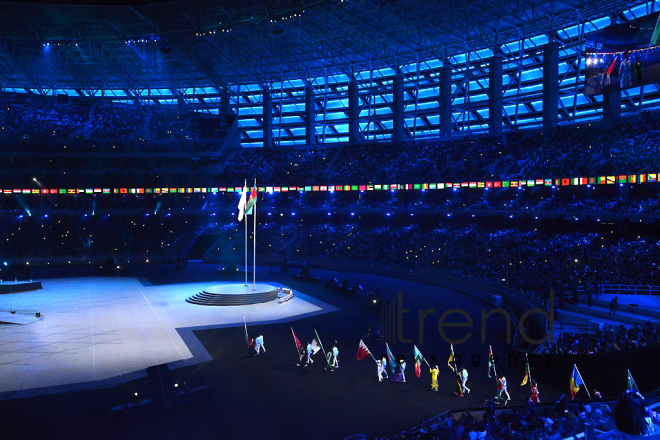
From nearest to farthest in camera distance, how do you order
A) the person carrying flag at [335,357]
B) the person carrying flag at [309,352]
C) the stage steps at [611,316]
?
1. the person carrying flag at [335,357]
2. the person carrying flag at [309,352]
3. the stage steps at [611,316]

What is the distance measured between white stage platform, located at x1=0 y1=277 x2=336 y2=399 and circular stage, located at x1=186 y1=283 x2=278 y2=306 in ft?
2.34

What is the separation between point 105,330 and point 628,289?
94.4ft

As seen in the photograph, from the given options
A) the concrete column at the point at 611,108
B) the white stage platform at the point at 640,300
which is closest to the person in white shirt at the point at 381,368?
the white stage platform at the point at 640,300

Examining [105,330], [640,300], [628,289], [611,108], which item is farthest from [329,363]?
[611,108]

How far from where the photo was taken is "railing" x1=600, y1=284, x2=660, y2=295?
29922 millimetres

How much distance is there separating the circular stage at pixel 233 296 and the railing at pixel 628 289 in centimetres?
2079

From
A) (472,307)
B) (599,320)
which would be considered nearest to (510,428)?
(599,320)

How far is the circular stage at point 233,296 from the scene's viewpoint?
116 ft

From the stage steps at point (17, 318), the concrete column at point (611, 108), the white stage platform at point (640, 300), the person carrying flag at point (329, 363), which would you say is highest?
the concrete column at point (611, 108)

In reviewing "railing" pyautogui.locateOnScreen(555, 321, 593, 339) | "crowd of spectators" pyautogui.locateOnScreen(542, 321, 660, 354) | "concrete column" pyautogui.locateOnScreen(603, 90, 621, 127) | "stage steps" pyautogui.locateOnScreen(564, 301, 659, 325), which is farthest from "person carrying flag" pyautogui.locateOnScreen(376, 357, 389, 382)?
"concrete column" pyautogui.locateOnScreen(603, 90, 621, 127)

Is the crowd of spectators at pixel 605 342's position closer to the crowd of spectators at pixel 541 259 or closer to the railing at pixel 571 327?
the railing at pixel 571 327

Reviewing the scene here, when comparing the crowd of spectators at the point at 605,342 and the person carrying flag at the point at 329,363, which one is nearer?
the crowd of spectators at the point at 605,342

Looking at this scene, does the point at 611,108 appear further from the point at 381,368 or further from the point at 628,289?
the point at 381,368

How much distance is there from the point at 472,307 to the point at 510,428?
2126 cm
